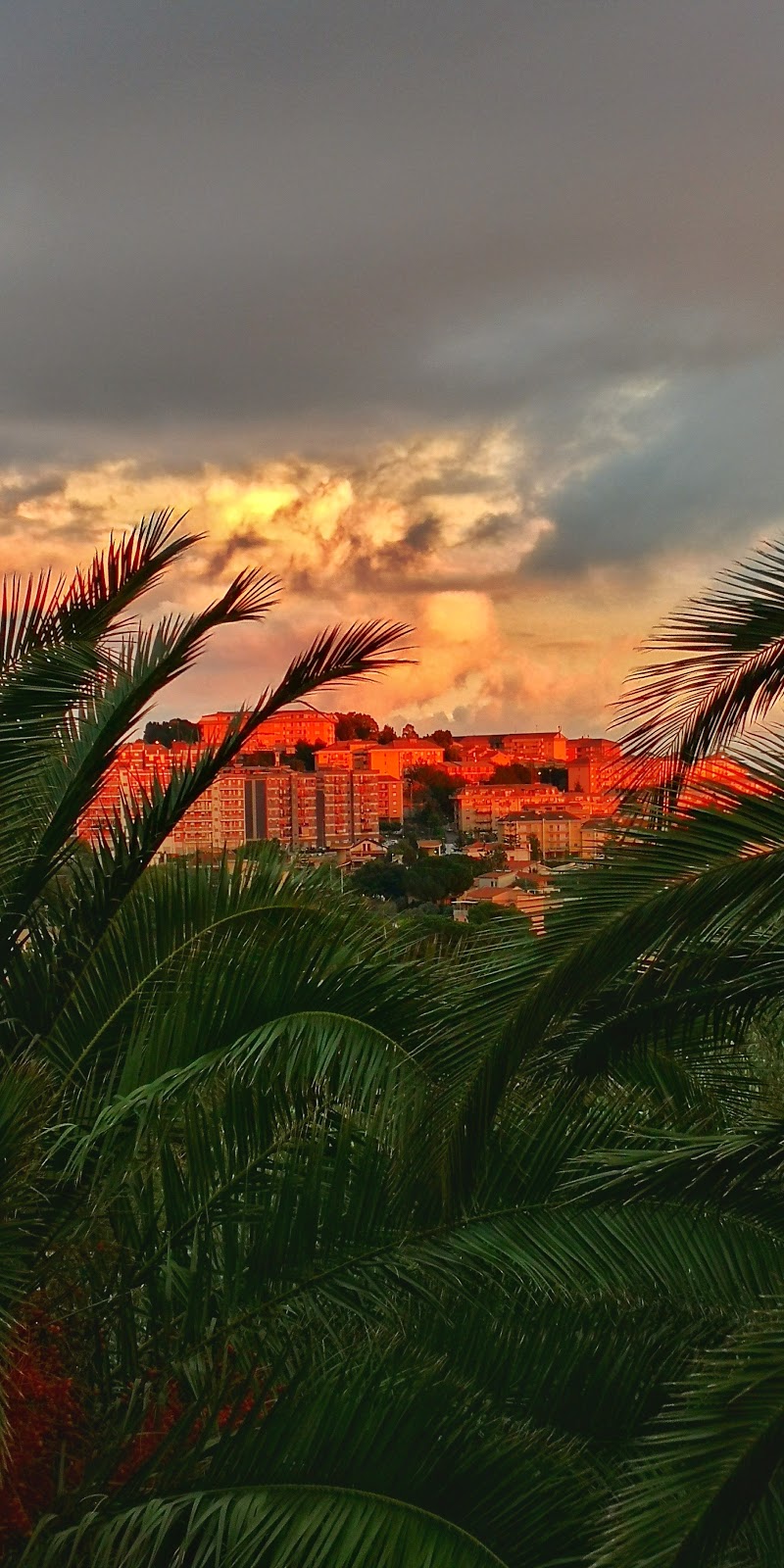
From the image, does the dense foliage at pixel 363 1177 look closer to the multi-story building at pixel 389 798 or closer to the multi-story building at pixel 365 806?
the multi-story building at pixel 365 806

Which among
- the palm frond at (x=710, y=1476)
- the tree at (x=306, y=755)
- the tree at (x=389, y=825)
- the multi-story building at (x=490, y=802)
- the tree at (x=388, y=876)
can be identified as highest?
the tree at (x=306, y=755)

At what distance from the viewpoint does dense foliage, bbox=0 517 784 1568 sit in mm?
3482

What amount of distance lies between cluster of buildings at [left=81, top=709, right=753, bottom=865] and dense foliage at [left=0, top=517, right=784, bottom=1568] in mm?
156

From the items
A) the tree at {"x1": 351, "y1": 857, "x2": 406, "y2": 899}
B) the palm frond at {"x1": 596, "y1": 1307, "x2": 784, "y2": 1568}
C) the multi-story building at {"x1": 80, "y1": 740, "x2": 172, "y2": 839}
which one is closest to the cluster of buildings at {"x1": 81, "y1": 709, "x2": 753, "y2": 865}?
the multi-story building at {"x1": 80, "y1": 740, "x2": 172, "y2": 839}

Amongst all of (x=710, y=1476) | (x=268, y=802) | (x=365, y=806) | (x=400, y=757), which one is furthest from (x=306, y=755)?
(x=710, y=1476)

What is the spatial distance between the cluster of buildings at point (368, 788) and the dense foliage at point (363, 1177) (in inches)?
6.1

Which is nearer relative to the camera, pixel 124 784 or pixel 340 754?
pixel 124 784

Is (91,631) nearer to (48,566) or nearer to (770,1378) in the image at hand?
(48,566)

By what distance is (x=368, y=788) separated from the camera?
12.9 m

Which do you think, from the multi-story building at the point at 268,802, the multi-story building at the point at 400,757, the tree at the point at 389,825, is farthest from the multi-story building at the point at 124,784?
the multi-story building at the point at 400,757

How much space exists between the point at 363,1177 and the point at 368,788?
8531mm

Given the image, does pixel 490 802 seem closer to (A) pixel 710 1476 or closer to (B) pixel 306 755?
(B) pixel 306 755

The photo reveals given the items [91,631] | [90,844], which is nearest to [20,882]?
[90,844]

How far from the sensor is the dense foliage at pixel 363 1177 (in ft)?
11.4
